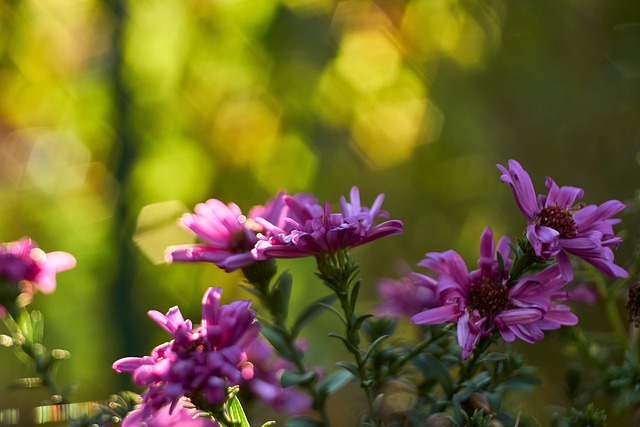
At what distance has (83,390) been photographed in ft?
5.87

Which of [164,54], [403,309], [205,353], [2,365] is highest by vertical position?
[164,54]

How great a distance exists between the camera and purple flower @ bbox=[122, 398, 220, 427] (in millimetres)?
465

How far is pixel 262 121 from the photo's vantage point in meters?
1.82

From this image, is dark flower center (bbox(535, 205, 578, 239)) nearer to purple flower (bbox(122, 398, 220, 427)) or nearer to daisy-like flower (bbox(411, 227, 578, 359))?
daisy-like flower (bbox(411, 227, 578, 359))

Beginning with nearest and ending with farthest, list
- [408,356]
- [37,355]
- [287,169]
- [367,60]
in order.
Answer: [408,356], [37,355], [287,169], [367,60]

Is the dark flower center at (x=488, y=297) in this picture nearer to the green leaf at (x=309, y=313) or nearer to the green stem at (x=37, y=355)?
the green leaf at (x=309, y=313)

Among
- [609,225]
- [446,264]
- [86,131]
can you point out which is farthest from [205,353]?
[86,131]

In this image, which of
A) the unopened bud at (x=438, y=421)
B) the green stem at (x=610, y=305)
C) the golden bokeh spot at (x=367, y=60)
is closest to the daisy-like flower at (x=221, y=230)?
the unopened bud at (x=438, y=421)

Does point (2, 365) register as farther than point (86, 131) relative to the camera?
Yes

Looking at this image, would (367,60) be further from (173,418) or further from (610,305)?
(173,418)

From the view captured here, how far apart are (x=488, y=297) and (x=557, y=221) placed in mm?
75

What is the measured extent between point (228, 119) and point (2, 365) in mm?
990

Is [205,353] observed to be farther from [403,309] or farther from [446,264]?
[403,309]

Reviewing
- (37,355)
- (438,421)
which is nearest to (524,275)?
(438,421)
